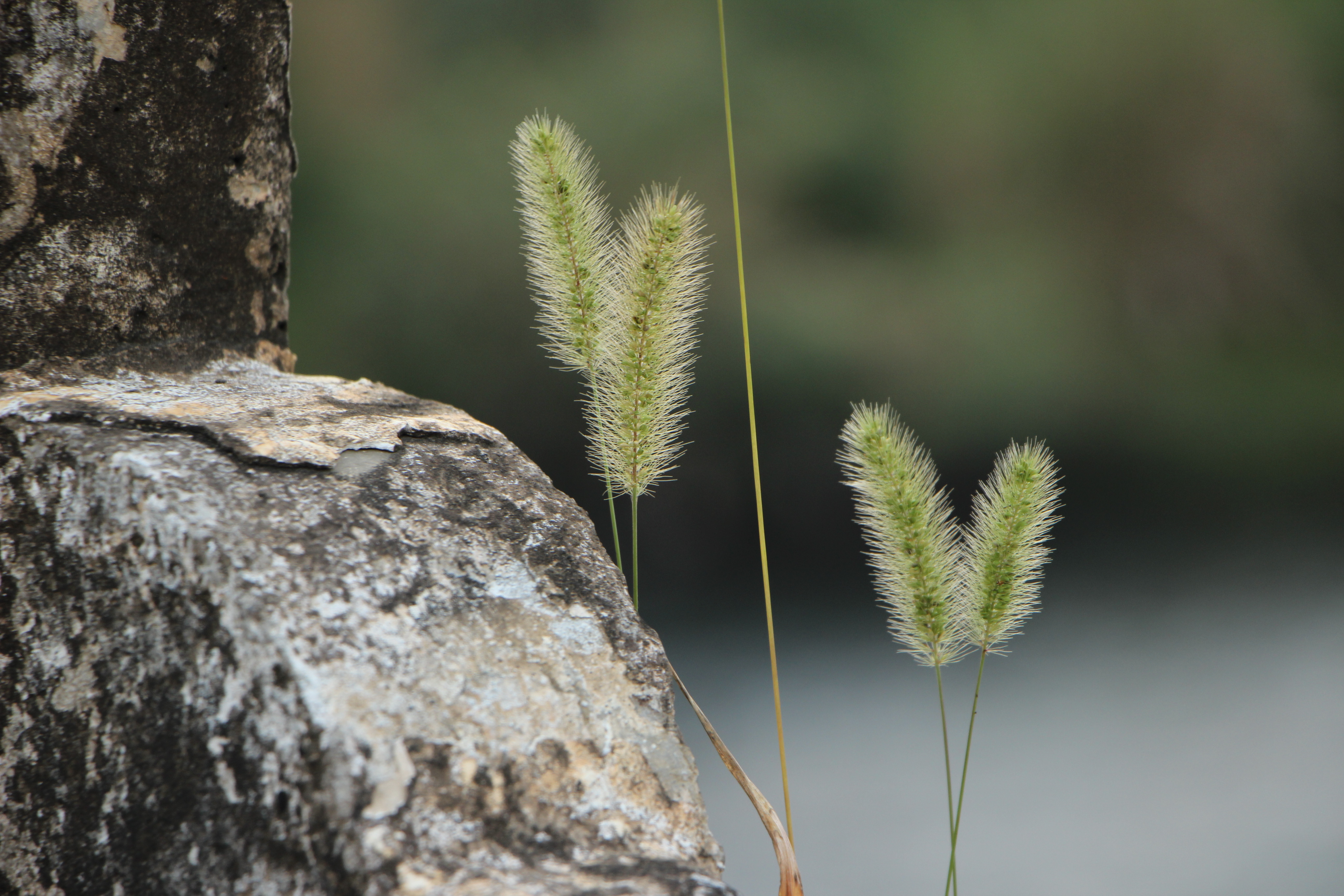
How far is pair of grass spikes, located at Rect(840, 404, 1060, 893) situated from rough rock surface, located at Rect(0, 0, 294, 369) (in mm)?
608

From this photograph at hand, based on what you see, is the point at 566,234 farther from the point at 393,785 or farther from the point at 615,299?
the point at 393,785

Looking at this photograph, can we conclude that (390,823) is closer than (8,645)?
Yes

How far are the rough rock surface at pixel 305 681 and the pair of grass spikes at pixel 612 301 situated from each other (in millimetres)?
102

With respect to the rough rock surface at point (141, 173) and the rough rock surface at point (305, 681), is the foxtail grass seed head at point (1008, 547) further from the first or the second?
the rough rock surface at point (141, 173)

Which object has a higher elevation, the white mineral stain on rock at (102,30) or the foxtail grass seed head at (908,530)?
the white mineral stain on rock at (102,30)

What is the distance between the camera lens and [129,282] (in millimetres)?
851

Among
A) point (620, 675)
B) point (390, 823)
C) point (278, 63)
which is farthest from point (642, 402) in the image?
point (278, 63)

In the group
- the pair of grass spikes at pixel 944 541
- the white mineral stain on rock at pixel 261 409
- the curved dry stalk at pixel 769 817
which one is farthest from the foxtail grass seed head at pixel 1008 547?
the white mineral stain on rock at pixel 261 409

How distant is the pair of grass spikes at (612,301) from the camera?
759 millimetres

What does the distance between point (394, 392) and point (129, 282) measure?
238mm

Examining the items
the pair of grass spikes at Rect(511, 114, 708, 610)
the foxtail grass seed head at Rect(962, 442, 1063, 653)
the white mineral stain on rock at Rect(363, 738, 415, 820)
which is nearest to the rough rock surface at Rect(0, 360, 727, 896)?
the white mineral stain on rock at Rect(363, 738, 415, 820)

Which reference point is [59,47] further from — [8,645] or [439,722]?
[439,722]

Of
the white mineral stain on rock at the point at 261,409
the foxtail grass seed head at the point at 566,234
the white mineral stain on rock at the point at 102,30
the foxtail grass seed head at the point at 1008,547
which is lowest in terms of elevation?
the foxtail grass seed head at the point at 1008,547

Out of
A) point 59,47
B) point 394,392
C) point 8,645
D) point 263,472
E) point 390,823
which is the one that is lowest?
point 390,823
